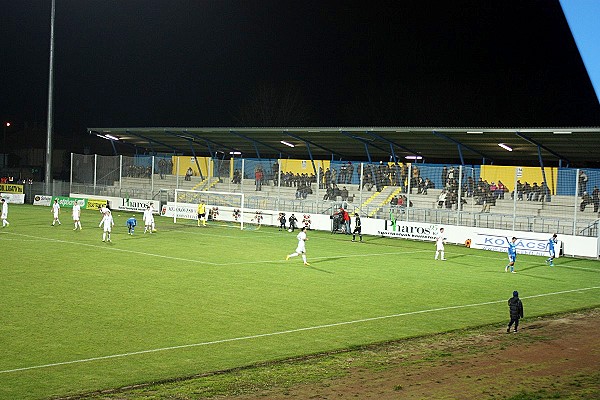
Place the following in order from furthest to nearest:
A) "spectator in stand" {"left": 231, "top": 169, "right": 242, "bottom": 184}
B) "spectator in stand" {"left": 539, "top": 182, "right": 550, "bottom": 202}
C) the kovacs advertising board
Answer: "spectator in stand" {"left": 231, "top": 169, "right": 242, "bottom": 184} < "spectator in stand" {"left": 539, "top": 182, "right": 550, "bottom": 202} < the kovacs advertising board

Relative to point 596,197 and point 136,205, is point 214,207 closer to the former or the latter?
point 136,205

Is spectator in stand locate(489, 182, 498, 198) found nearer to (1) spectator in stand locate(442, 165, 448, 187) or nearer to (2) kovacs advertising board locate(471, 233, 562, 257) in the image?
(1) spectator in stand locate(442, 165, 448, 187)

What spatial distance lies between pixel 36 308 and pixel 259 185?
36838 mm

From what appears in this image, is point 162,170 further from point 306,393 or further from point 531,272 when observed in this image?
point 306,393

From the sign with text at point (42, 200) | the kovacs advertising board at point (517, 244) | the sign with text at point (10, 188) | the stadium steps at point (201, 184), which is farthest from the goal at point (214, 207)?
the sign with text at point (10, 188)

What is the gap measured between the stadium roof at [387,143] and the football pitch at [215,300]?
9.18 meters

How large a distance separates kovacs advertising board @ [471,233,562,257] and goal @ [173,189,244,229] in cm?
1919

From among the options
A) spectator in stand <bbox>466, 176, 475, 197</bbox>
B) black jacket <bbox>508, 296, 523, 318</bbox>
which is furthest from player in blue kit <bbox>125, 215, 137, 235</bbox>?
black jacket <bbox>508, 296, 523, 318</bbox>

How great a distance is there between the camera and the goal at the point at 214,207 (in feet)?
173

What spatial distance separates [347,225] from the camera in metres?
46.3

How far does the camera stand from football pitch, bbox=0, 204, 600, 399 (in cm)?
1389

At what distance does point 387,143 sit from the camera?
2007 inches

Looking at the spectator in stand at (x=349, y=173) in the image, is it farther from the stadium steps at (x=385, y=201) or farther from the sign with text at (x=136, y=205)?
the sign with text at (x=136, y=205)

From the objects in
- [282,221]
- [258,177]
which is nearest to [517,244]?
[282,221]
